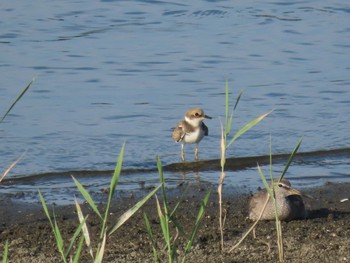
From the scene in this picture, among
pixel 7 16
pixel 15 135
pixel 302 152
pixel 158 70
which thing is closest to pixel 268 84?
pixel 158 70

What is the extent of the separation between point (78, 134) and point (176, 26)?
5.58 metres

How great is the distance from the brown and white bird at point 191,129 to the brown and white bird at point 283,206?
2.51 metres

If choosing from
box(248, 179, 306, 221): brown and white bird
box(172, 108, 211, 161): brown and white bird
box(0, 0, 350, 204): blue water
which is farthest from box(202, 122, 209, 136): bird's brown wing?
box(248, 179, 306, 221): brown and white bird

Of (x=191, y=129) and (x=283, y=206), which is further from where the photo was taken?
(x=191, y=129)

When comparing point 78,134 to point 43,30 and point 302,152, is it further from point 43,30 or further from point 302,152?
point 43,30

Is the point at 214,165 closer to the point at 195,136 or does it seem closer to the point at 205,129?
the point at 195,136

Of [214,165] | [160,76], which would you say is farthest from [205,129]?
[160,76]

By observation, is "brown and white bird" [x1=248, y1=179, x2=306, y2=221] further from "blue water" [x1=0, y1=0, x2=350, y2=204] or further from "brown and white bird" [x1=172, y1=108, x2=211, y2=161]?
"brown and white bird" [x1=172, y1=108, x2=211, y2=161]

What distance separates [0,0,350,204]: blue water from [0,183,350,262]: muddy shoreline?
1182mm

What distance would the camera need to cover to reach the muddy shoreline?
22.4ft

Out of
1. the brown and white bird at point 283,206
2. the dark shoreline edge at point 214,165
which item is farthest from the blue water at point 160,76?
the brown and white bird at point 283,206

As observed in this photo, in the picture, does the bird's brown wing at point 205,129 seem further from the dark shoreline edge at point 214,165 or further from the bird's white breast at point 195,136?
the dark shoreline edge at point 214,165

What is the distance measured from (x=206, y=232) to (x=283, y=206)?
0.66 m

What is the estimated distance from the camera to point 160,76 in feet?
43.9
